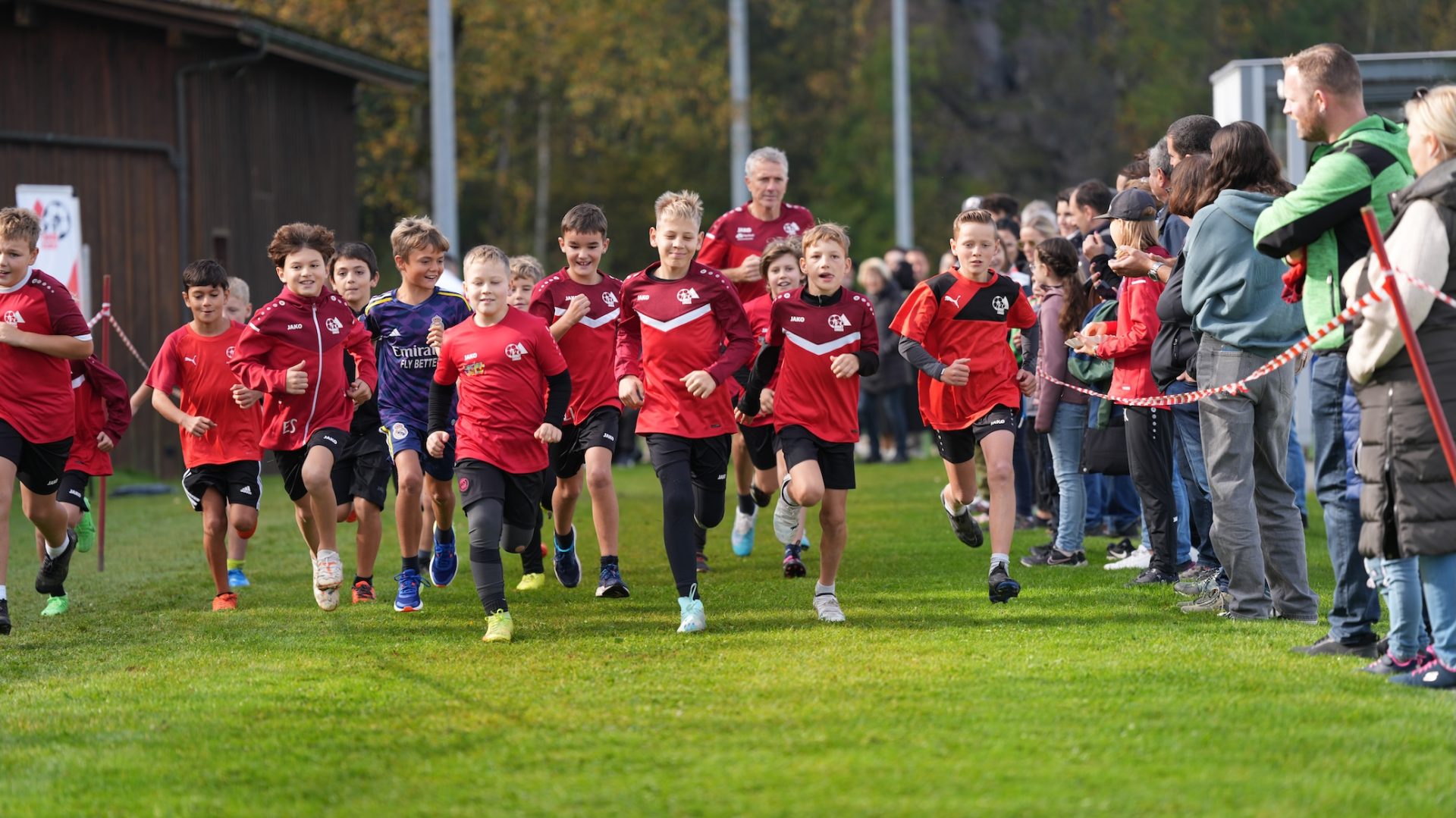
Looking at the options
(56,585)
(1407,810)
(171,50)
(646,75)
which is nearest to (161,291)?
(171,50)

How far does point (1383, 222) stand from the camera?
245 inches

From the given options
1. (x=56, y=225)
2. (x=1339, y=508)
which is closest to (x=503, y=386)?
(x=1339, y=508)

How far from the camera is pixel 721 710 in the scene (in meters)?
5.81

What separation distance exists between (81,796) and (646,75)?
36.3 m

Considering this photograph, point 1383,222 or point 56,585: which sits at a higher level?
point 1383,222

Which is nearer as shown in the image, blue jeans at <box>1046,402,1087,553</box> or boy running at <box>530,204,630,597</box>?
boy running at <box>530,204,630,597</box>

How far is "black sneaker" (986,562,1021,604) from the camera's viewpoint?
805cm

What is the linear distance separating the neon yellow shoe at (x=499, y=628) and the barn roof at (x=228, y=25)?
13776mm

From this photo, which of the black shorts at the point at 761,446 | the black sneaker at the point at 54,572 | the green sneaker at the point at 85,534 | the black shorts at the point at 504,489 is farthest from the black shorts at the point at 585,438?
the green sneaker at the point at 85,534

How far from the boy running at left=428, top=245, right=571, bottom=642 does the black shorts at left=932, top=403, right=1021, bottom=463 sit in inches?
78.9

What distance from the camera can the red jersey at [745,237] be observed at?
10.9 m

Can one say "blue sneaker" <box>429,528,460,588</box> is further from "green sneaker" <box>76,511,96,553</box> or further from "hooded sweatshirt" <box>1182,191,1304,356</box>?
"hooded sweatshirt" <box>1182,191,1304,356</box>

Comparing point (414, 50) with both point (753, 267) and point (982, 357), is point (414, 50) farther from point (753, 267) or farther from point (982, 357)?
point (982, 357)

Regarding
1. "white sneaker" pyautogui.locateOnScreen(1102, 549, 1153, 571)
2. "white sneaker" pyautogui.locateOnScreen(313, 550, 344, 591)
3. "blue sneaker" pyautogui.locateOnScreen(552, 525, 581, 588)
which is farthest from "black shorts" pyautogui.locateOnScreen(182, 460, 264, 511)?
"white sneaker" pyautogui.locateOnScreen(1102, 549, 1153, 571)
